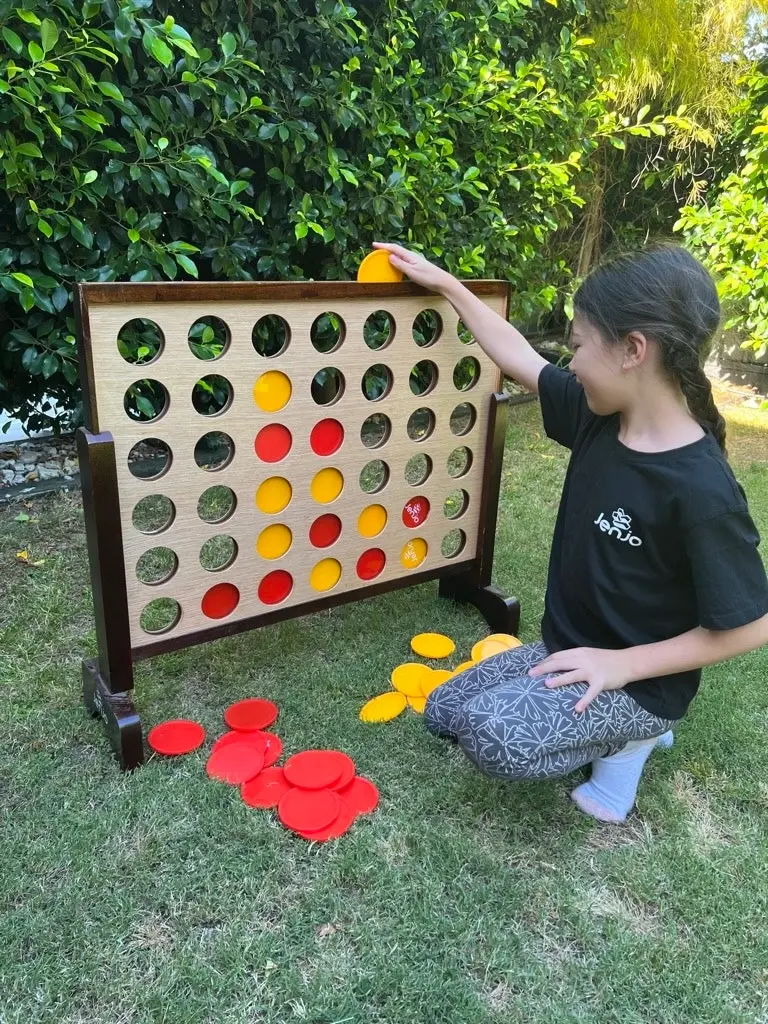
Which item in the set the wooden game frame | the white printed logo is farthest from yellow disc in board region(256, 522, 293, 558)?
the white printed logo

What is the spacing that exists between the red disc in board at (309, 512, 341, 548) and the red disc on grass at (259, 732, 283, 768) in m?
0.52

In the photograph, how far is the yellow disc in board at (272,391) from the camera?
1893 mm

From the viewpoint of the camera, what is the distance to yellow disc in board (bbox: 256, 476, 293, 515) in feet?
6.56

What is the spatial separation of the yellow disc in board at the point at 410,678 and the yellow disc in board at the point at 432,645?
9 cm

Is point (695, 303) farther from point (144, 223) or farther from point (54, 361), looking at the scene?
point (54, 361)

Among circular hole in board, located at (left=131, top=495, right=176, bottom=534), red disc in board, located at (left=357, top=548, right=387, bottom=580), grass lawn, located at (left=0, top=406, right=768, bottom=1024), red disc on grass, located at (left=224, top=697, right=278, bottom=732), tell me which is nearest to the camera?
grass lawn, located at (left=0, top=406, right=768, bottom=1024)

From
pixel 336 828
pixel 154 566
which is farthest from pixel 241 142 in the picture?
pixel 336 828

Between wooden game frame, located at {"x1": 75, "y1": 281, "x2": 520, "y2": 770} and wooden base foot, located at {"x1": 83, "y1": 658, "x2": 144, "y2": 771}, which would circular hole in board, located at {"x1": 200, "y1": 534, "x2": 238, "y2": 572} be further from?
wooden base foot, located at {"x1": 83, "y1": 658, "x2": 144, "y2": 771}

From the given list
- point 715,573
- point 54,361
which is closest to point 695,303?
point 715,573

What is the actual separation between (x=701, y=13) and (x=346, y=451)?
4790mm

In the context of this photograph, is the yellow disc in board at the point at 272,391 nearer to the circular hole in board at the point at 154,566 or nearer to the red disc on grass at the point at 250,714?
the red disc on grass at the point at 250,714

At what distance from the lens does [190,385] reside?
177 cm

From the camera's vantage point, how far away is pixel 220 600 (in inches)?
78.4

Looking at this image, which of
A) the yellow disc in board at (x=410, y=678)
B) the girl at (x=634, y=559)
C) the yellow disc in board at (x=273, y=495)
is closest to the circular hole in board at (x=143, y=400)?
the yellow disc in board at (x=273, y=495)
